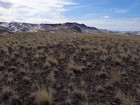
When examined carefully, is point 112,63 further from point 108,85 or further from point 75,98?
point 75,98

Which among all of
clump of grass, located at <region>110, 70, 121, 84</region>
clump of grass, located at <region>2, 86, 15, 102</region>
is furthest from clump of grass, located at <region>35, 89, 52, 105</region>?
clump of grass, located at <region>110, 70, 121, 84</region>

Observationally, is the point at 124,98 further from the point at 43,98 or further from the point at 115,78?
the point at 43,98

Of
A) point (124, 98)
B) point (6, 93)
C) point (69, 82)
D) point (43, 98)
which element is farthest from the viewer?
point (69, 82)

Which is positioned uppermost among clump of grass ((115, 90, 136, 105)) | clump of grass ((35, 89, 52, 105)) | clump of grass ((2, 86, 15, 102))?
clump of grass ((115, 90, 136, 105))

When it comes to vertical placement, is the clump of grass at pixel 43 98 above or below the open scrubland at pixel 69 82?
above

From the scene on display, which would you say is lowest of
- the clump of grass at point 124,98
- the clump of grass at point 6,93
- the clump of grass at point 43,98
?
the clump of grass at point 6,93

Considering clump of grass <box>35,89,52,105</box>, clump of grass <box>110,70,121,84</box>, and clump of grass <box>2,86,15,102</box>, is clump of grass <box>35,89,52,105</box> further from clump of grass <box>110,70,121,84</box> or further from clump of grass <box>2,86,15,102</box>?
clump of grass <box>110,70,121,84</box>

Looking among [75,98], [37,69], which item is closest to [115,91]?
[75,98]

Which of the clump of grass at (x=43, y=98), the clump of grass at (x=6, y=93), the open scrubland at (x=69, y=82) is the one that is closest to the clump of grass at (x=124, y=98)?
the open scrubland at (x=69, y=82)

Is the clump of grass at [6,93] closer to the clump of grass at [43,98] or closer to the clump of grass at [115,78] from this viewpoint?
the clump of grass at [43,98]

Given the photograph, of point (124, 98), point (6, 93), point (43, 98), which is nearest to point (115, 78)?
point (124, 98)

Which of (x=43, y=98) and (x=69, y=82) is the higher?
(x=43, y=98)

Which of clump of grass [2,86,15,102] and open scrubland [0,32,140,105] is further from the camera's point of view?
clump of grass [2,86,15,102]

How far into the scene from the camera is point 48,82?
1116 centimetres
